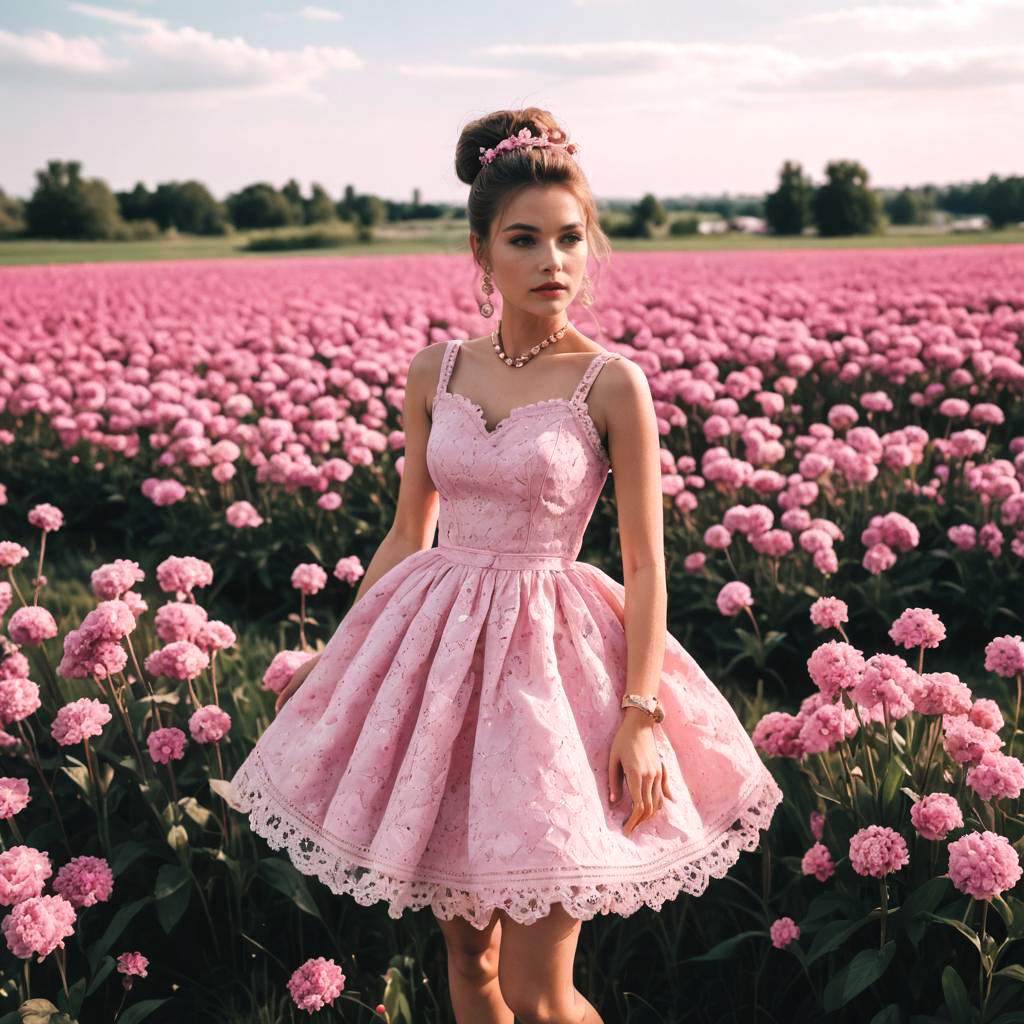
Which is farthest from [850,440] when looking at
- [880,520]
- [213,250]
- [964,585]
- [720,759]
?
[213,250]

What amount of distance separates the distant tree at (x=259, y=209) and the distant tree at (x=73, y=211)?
10.2 meters

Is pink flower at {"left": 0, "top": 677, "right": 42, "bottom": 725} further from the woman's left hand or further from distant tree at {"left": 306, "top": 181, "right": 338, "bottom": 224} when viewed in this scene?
distant tree at {"left": 306, "top": 181, "right": 338, "bottom": 224}

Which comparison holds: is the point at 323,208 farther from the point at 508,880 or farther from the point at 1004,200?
the point at 508,880

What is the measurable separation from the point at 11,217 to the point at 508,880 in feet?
220

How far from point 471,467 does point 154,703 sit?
1.44m

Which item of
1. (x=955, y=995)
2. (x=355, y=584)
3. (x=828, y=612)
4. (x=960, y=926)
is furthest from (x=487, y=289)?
(x=355, y=584)

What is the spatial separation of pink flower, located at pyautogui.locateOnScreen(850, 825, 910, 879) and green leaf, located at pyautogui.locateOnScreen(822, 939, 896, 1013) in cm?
20

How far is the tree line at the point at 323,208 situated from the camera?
55.3 meters

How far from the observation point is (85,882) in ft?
8.12

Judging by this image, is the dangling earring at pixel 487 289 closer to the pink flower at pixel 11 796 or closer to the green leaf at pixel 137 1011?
the pink flower at pixel 11 796

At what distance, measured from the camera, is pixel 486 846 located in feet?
6.28

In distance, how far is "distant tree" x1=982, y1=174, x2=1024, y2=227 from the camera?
1996 inches

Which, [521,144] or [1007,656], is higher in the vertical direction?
[521,144]

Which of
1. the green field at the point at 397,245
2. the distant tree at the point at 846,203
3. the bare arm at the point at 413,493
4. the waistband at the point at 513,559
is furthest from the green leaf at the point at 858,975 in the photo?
the distant tree at the point at 846,203
